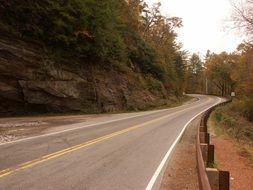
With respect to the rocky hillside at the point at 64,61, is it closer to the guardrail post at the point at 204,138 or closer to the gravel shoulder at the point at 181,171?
the gravel shoulder at the point at 181,171

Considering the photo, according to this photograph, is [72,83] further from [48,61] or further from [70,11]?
[70,11]

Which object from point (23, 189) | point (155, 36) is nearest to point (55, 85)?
point (23, 189)

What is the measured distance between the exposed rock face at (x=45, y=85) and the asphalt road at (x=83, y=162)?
1283 centimetres

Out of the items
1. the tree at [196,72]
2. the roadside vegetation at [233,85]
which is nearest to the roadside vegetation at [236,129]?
the roadside vegetation at [233,85]

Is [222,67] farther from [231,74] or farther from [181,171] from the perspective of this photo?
[181,171]

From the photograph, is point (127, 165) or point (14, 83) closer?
point (127, 165)

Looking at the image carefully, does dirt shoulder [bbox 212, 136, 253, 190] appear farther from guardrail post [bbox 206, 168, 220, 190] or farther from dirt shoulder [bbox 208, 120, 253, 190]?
guardrail post [bbox 206, 168, 220, 190]

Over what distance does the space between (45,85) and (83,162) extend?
71.0 feet

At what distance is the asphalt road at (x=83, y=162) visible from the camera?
900 centimetres

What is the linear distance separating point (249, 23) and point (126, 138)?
46.0 feet

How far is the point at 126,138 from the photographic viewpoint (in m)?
18.3

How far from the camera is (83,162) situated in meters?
11.6

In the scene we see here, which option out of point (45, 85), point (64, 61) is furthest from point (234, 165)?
point (64, 61)

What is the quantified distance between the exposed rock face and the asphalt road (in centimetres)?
1283
